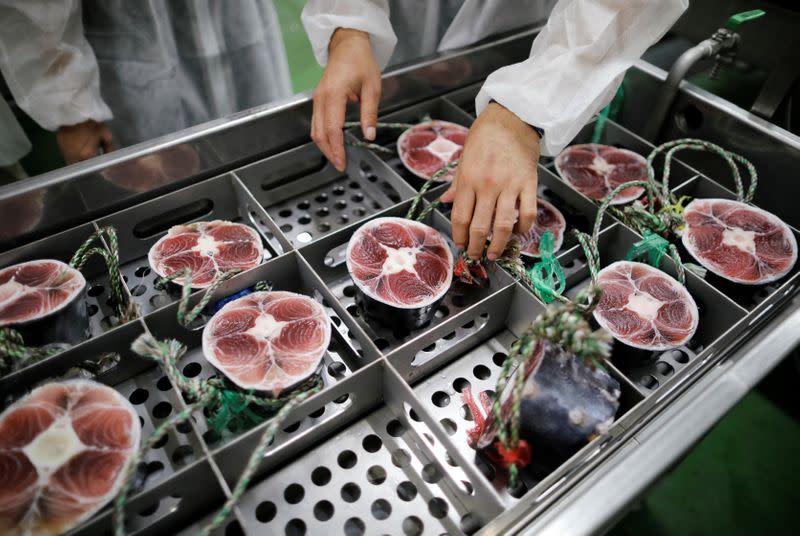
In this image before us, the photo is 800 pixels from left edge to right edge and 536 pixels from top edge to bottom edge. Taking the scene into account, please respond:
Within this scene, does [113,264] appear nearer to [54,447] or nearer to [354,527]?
[54,447]

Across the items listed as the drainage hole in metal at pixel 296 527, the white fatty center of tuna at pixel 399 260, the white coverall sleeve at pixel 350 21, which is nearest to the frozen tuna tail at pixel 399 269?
the white fatty center of tuna at pixel 399 260

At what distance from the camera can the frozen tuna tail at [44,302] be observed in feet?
3.42

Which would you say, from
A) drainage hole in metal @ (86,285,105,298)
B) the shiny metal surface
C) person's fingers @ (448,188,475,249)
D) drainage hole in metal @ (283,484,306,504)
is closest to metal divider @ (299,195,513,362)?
the shiny metal surface

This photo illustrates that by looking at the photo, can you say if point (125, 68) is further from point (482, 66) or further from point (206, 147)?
point (482, 66)

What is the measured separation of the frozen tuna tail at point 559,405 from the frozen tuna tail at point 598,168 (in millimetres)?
726

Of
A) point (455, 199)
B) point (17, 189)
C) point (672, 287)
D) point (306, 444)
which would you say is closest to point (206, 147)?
point (17, 189)

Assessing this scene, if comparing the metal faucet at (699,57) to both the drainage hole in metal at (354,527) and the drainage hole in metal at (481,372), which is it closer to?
the drainage hole in metal at (481,372)

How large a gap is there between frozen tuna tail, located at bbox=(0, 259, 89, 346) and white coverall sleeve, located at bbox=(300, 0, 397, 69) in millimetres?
1076

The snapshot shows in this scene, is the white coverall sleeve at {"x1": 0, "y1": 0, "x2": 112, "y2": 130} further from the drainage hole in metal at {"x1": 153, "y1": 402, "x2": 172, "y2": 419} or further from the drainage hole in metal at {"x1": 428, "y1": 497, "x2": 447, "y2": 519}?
the drainage hole in metal at {"x1": 428, "y1": 497, "x2": 447, "y2": 519}

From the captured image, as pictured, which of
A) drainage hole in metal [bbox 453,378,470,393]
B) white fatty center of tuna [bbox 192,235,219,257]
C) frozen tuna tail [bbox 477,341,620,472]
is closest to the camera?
frozen tuna tail [bbox 477,341,620,472]

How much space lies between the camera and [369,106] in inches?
57.7

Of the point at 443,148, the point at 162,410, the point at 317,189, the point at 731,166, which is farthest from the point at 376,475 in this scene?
the point at 731,166

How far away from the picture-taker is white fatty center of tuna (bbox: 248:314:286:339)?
3.49 feet

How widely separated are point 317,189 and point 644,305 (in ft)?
3.29
